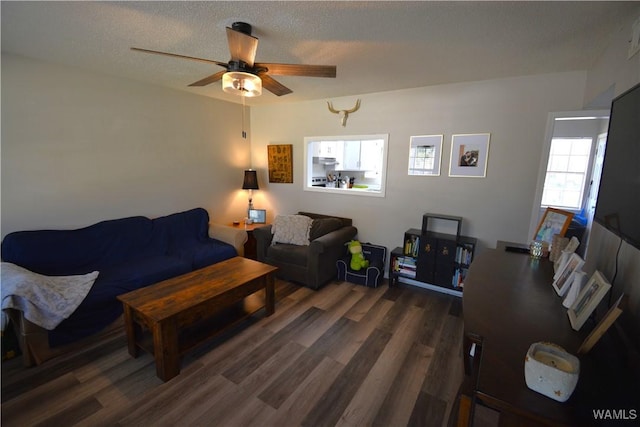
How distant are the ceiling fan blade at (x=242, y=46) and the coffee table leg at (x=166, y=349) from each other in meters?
1.78

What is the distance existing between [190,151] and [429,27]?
315 centimetres

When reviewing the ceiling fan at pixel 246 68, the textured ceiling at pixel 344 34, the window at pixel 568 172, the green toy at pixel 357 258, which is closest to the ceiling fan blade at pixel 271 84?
the ceiling fan at pixel 246 68

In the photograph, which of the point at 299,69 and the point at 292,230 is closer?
the point at 299,69

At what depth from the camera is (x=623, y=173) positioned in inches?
45.9

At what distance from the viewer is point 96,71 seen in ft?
8.98

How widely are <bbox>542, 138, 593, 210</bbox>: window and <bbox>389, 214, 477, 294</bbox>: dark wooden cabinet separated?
9.81 feet

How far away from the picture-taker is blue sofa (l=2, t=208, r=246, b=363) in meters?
2.13

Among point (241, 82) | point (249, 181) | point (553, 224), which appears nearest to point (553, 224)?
point (553, 224)

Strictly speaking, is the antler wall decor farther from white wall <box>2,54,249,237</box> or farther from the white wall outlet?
the white wall outlet

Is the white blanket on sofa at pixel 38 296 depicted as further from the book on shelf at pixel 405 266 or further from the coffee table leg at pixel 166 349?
the book on shelf at pixel 405 266

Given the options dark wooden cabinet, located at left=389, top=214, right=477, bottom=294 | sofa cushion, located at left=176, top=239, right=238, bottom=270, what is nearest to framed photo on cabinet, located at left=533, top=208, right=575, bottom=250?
dark wooden cabinet, located at left=389, top=214, right=477, bottom=294

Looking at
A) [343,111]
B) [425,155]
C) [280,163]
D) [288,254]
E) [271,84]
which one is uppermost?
[343,111]

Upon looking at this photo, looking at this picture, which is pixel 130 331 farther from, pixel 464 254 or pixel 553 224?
pixel 553 224

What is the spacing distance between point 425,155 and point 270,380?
8.99 ft
